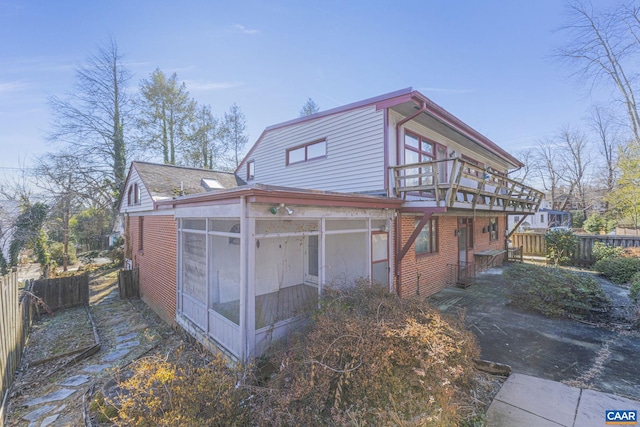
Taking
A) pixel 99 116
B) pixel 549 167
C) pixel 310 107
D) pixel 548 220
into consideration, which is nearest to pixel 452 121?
pixel 310 107

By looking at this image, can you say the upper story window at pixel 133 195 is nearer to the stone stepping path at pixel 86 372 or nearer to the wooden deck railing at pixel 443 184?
the stone stepping path at pixel 86 372

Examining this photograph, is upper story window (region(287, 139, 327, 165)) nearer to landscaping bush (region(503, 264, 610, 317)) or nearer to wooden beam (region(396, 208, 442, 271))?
wooden beam (region(396, 208, 442, 271))

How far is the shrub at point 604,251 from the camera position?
477 inches

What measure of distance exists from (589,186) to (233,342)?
44.5 m

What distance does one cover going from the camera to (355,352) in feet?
10.9

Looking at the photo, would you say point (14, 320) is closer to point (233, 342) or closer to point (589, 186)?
point (233, 342)

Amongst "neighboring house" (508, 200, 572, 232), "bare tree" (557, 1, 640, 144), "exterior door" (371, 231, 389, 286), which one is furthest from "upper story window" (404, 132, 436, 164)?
"neighboring house" (508, 200, 572, 232)

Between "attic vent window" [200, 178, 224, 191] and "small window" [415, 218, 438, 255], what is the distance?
943 centimetres

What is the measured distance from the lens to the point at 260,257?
25.2 feet

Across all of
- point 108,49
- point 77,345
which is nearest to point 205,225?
point 77,345

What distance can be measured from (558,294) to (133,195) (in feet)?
52.5

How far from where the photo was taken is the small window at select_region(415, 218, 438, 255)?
28.4 feet

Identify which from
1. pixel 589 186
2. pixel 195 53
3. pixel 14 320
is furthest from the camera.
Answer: pixel 589 186

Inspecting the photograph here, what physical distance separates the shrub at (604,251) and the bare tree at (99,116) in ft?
90.0
